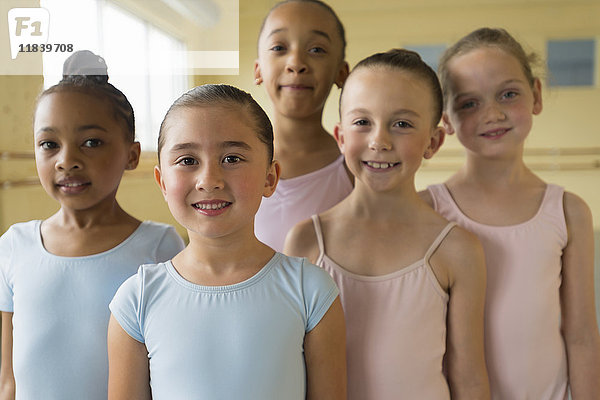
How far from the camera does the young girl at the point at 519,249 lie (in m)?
1.05

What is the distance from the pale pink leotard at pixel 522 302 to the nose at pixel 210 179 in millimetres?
548

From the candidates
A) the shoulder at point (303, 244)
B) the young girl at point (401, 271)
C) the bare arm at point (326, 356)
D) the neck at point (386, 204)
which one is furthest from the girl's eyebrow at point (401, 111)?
the bare arm at point (326, 356)

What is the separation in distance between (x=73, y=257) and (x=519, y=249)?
856 millimetres

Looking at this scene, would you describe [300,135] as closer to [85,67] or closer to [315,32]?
[315,32]

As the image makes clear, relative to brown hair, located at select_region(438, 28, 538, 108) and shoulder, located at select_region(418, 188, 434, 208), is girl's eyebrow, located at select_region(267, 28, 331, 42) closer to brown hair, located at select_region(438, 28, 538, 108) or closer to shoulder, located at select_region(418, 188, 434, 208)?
brown hair, located at select_region(438, 28, 538, 108)

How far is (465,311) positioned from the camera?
36.4 inches

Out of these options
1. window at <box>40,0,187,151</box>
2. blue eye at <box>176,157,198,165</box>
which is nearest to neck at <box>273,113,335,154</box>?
window at <box>40,0,187,151</box>

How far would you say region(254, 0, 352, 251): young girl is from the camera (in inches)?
46.1

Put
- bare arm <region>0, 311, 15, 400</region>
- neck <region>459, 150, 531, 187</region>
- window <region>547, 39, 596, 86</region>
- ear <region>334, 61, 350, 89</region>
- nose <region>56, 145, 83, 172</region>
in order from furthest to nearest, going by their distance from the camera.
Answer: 1. window <region>547, 39, 596, 86</region>
2. ear <region>334, 61, 350, 89</region>
3. neck <region>459, 150, 531, 187</region>
4. bare arm <region>0, 311, 15, 400</region>
5. nose <region>56, 145, 83, 172</region>

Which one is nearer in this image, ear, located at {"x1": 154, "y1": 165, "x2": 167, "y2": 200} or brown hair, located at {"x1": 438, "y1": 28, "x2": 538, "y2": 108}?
ear, located at {"x1": 154, "y1": 165, "x2": 167, "y2": 200}

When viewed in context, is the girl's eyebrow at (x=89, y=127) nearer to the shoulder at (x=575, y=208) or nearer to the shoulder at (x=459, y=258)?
the shoulder at (x=459, y=258)

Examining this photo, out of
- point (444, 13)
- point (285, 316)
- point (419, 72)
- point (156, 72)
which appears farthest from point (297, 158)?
point (444, 13)

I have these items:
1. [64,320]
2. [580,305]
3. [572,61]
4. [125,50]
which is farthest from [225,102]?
[572,61]

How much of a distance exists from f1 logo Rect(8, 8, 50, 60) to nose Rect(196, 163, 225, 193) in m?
0.56
